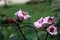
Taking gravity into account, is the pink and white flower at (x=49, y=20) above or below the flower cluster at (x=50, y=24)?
above

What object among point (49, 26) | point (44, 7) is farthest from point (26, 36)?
point (44, 7)

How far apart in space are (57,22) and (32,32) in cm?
17

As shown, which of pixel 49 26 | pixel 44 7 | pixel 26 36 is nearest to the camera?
pixel 49 26

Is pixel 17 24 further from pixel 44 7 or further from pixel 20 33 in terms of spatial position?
pixel 44 7

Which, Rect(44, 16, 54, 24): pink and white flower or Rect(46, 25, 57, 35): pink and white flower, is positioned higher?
Rect(44, 16, 54, 24): pink and white flower

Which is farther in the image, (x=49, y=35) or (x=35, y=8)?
(x=35, y=8)

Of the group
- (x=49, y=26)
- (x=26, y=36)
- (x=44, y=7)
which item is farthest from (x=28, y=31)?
(x=44, y=7)

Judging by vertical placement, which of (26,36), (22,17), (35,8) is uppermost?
(22,17)

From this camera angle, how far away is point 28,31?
1.88 m

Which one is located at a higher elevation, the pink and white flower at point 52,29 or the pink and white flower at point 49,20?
the pink and white flower at point 49,20

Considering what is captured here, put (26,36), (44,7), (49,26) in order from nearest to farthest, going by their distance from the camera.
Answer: (49,26), (26,36), (44,7)

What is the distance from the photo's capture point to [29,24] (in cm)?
187

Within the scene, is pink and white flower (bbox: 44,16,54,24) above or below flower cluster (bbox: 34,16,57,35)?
above

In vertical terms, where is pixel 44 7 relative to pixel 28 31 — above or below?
below
